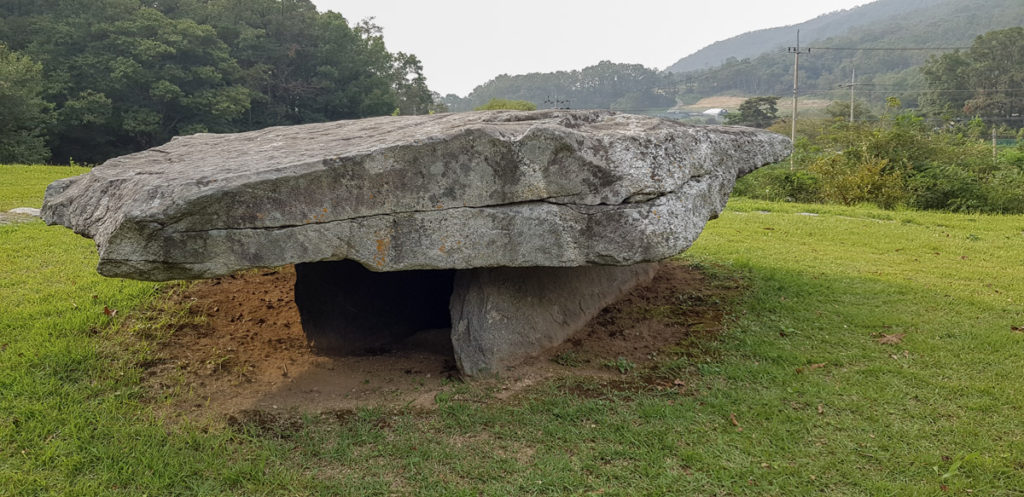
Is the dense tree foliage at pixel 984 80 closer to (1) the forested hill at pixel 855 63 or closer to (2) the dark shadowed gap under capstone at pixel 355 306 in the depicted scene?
(1) the forested hill at pixel 855 63

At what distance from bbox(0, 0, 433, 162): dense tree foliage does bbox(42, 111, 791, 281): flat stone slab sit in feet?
91.0

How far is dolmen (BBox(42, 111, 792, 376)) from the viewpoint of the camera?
391cm

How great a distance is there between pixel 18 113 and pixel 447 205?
28.3m

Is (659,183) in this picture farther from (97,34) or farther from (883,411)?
(97,34)

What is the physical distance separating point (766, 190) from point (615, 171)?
14782 mm

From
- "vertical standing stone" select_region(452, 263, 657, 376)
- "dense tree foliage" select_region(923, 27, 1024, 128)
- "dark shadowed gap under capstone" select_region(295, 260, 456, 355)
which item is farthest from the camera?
"dense tree foliage" select_region(923, 27, 1024, 128)

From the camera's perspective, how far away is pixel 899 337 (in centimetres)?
579

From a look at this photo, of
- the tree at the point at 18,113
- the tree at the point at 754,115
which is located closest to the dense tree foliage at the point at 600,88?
the tree at the point at 754,115

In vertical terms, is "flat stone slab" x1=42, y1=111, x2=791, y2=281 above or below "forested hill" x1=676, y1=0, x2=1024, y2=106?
below

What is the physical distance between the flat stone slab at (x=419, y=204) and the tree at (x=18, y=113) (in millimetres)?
25266

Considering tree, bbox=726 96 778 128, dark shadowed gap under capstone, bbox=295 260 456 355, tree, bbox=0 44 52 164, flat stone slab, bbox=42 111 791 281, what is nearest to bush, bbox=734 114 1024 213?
flat stone slab, bbox=42 111 791 281

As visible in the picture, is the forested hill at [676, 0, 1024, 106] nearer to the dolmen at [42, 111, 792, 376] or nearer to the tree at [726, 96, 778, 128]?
the tree at [726, 96, 778, 128]

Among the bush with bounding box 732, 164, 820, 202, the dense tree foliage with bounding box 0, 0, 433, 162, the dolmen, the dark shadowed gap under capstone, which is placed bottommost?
the bush with bounding box 732, 164, 820, 202

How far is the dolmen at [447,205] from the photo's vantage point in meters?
3.91
